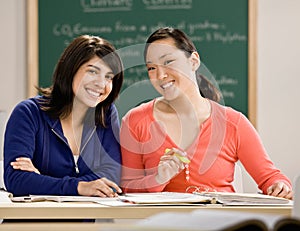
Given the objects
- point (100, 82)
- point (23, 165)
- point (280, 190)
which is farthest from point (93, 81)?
point (280, 190)

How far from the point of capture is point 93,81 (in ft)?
7.67

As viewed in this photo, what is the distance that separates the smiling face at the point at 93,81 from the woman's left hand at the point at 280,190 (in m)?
0.67

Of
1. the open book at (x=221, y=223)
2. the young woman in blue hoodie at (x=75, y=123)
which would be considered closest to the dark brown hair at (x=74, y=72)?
the young woman in blue hoodie at (x=75, y=123)

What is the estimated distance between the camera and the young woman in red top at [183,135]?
237cm

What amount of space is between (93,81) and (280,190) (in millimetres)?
757

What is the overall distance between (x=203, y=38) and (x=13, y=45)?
1.15 m

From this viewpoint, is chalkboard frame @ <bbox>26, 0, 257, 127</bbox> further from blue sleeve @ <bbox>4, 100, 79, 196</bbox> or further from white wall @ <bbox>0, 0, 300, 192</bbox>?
blue sleeve @ <bbox>4, 100, 79, 196</bbox>

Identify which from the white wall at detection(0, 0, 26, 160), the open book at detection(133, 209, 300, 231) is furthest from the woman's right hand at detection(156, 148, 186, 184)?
the white wall at detection(0, 0, 26, 160)

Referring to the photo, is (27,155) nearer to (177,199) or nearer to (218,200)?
(177,199)

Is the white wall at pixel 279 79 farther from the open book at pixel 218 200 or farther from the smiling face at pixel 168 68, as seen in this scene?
the open book at pixel 218 200

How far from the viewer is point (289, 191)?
221 centimetres

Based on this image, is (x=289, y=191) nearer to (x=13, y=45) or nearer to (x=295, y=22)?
(x=295, y=22)

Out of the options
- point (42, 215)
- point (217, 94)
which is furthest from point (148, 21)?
point (42, 215)

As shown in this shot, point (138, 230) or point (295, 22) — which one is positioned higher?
point (295, 22)
